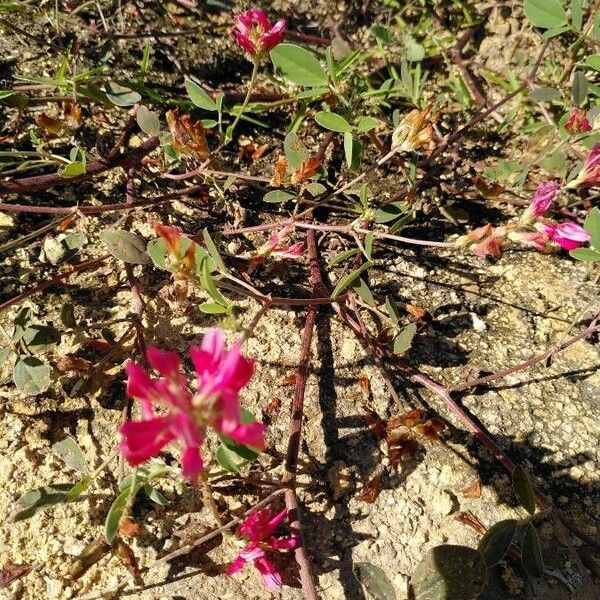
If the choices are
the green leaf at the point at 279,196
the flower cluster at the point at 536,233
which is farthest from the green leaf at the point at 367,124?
the flower cluster at the point at 536,233

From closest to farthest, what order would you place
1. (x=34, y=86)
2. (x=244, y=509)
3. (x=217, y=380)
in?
(x=217, y=380), (x=244, y=509), (x=34, y=86)

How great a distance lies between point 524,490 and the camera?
1326 mm

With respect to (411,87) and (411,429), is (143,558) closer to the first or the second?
(411,429)

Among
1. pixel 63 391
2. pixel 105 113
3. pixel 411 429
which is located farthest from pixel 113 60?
pixel 411 429

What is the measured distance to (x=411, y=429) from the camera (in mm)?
1551

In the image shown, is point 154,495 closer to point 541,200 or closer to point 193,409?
point 193,409

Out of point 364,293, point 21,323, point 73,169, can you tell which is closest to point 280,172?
point 364,293

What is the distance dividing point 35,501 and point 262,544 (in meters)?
0.44

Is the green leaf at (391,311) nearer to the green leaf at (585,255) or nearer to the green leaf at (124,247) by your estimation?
the green leaf at (585,255)

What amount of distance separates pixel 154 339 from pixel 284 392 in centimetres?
35

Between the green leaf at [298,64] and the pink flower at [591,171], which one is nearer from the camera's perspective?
the pink flower at [591,171]

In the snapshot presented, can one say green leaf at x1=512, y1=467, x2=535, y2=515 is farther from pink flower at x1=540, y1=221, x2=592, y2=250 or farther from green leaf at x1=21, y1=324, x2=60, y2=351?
green leaf at x1=21, y1=324, x2=60, y2=351

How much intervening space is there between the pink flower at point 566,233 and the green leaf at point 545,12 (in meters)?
0.76

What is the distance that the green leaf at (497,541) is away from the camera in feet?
4.25
